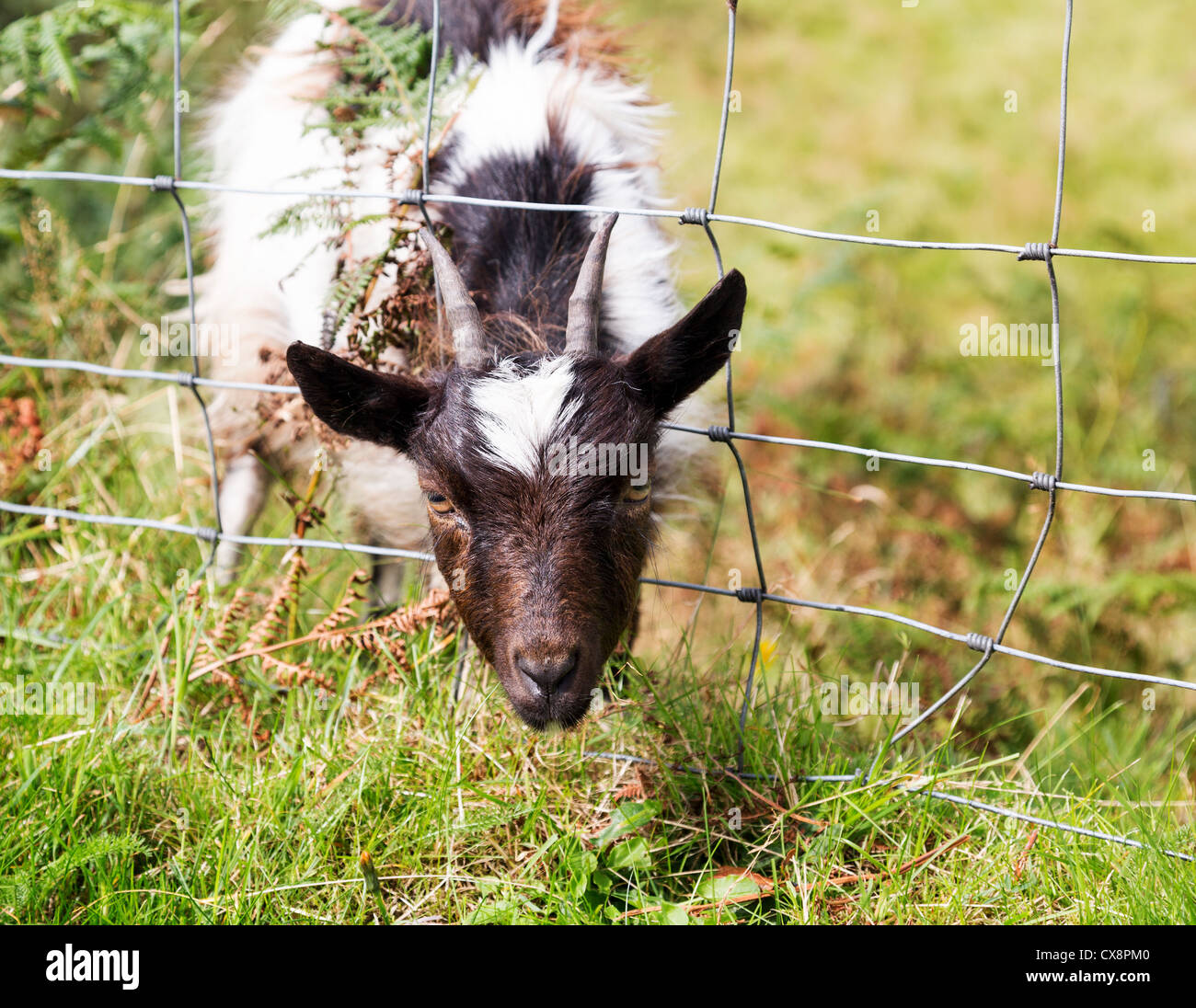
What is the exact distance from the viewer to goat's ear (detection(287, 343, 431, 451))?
303 cm

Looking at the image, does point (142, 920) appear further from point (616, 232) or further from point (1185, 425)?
point (1185, 425)

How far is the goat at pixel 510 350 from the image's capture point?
9.75 ft

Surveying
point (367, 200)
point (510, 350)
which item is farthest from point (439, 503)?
point (367, 200)

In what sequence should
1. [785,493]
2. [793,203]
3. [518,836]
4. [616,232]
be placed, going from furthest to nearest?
[793,203]
[785,493]
[616,232]
[518,836]

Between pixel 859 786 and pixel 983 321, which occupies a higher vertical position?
pixel 983 321

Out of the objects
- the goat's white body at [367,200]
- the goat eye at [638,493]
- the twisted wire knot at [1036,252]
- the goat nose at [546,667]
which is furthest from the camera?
the goat's white body at [367,200]

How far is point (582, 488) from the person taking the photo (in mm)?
2992

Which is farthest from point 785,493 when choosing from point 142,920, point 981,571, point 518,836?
point 142,920

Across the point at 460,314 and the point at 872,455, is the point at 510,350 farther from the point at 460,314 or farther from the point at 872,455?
the point at 872,455

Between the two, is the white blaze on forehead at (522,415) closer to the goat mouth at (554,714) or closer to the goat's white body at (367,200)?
the goat mouth at (554,714)

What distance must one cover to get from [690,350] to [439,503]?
0.81 m

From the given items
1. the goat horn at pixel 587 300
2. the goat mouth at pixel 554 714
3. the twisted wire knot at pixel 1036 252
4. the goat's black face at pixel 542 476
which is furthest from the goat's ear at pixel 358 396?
→ the twisted wire knot at pixel 1036 252

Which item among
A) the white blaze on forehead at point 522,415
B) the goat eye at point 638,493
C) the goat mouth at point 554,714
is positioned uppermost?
the white blaze on forehead at point 522,415
